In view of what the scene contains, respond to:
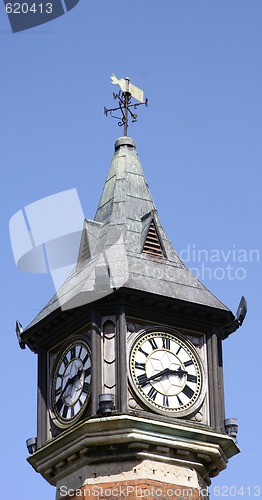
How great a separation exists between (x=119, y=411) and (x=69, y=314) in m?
3.16

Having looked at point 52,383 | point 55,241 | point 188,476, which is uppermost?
point 55,241

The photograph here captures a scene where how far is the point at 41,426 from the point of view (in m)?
41.5

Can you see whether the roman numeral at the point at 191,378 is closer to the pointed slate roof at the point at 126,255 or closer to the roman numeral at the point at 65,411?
the pointed slate roof at the point at 126,255

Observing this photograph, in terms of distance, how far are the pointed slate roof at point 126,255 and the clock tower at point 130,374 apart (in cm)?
4

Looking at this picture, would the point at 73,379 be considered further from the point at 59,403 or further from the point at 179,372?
the point at 179,372

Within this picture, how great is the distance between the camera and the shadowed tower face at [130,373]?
3962cm

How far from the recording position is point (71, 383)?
1619 inches

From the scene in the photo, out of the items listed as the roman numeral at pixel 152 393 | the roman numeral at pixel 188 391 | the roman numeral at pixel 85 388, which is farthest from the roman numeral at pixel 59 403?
the roman numeral at pixel 188 391

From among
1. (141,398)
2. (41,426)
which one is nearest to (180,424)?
(141,398)

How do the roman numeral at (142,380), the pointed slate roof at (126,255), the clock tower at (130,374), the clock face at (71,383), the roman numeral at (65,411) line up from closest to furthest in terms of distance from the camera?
the clock tower at (130,374) → the roman numeral at (142,380) → the clock face at (71,383) → the roman numeral at (65,411) → the pointed slate roof at (126,255)

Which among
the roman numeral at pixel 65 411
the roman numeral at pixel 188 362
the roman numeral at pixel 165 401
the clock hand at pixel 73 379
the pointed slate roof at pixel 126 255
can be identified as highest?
the pointed slate roof at pixel 126 255

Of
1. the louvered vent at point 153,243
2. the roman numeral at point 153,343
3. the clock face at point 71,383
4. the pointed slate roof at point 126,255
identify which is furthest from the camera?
the louvered vent at point 153,243

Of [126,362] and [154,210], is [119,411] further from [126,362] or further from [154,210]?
[154,210]

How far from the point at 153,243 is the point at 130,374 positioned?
4.20 m
